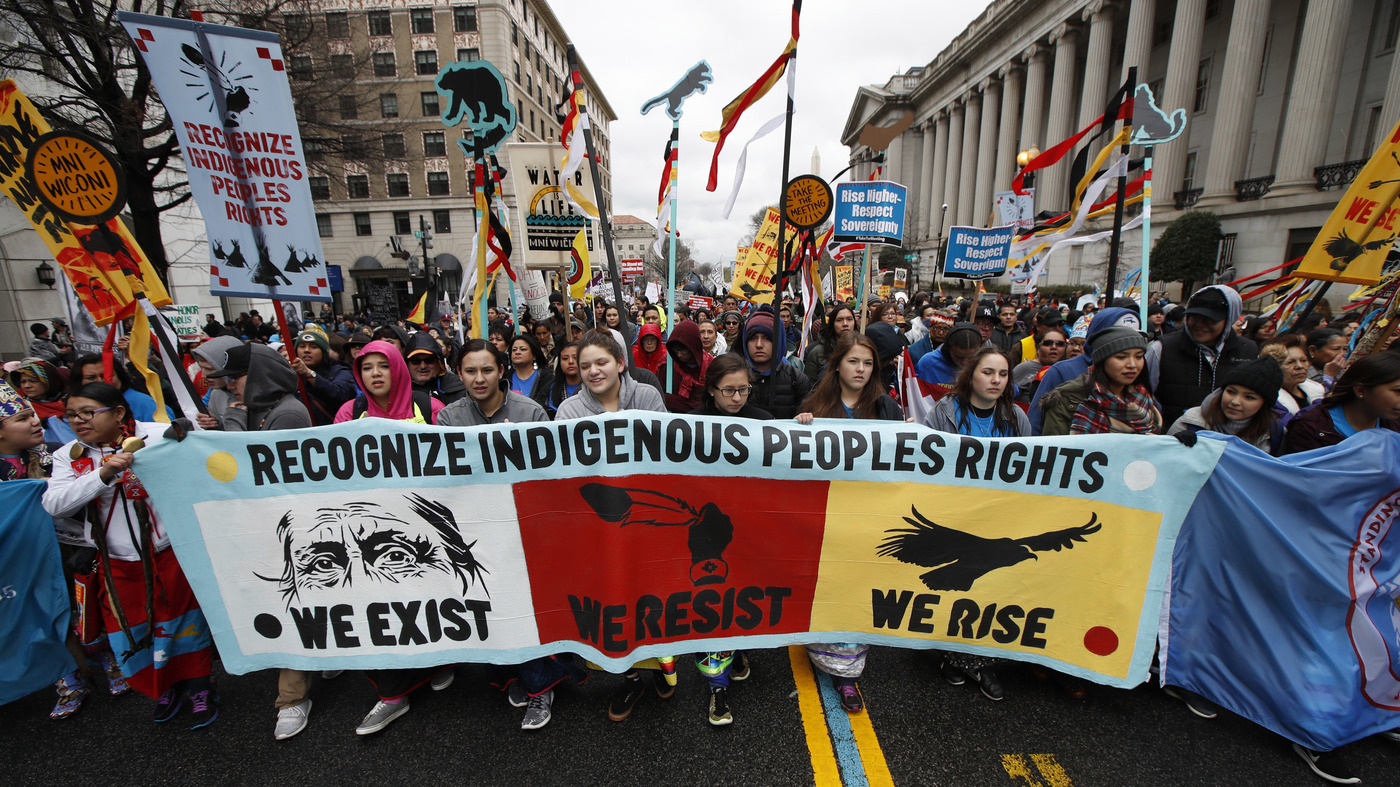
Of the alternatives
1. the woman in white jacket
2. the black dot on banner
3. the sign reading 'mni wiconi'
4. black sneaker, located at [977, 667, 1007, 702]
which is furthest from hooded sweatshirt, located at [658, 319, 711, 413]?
the sign reading 'mni wiconi'

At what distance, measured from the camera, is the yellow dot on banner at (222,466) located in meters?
2.54

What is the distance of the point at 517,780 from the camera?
2449 mm

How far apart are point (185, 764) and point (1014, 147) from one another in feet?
149

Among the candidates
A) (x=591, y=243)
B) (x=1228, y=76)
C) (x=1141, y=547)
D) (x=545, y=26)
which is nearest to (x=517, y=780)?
(x=1141, y=547)

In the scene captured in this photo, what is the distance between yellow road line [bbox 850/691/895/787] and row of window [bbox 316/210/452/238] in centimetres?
4196

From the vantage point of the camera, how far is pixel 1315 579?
100 inches

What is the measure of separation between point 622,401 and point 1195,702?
3.36m

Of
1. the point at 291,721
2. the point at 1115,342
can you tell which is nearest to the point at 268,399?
the point at 291,721

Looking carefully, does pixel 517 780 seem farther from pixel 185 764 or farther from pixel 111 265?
pixel 111 265

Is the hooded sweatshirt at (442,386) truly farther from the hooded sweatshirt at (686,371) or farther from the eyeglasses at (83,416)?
the eyeglasses at (83,416)

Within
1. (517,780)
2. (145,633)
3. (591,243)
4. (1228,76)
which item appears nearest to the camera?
(517,780)

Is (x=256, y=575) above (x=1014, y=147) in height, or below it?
below

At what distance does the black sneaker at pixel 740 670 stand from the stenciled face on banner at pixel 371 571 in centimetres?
112

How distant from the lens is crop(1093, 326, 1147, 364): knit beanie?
3088mm
